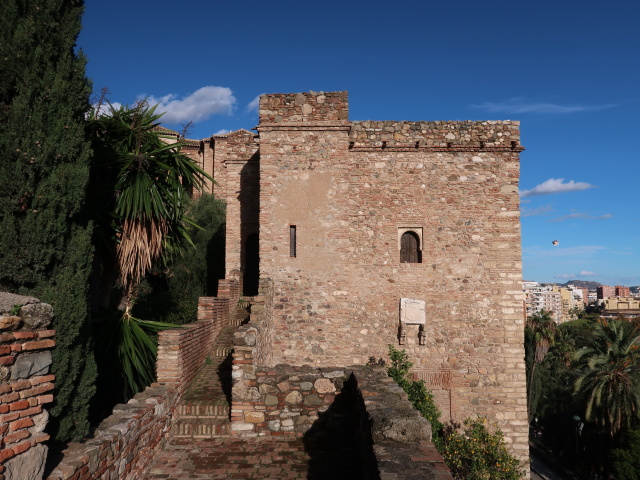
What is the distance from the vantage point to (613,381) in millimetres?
20328

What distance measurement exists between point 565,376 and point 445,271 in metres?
28.9

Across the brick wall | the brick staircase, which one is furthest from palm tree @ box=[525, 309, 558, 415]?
the brick staircase

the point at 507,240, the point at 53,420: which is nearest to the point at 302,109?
the point at 507,240

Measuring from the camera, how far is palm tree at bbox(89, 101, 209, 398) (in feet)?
23.3

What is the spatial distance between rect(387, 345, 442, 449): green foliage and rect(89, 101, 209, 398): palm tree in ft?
16.4

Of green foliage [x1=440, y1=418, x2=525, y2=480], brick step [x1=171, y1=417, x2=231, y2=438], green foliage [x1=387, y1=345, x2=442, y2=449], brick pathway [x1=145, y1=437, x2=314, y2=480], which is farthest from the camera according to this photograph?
green foliage [x1=387, y1=345, x2=442, y2=449]

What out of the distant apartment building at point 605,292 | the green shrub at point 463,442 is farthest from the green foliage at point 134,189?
the distant apartment building at point 605,292

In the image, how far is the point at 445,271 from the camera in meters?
10.9

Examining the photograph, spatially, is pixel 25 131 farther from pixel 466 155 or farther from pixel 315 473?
pixel 466 155

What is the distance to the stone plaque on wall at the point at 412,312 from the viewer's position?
10.7m

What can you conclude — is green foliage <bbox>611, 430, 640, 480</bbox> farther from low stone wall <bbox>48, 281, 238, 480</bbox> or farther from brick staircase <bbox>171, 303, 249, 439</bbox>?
low stone wall <bbox>48, 281, 238, 480</bbox>

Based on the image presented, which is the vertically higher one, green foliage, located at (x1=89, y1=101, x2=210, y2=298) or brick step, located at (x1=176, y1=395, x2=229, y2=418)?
green foliage, located at (x1=89, y1=101, x2=210, y2=298)

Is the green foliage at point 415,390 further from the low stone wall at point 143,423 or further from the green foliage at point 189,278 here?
the green foliage at point 189,278

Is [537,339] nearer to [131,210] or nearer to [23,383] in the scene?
[131,210]
